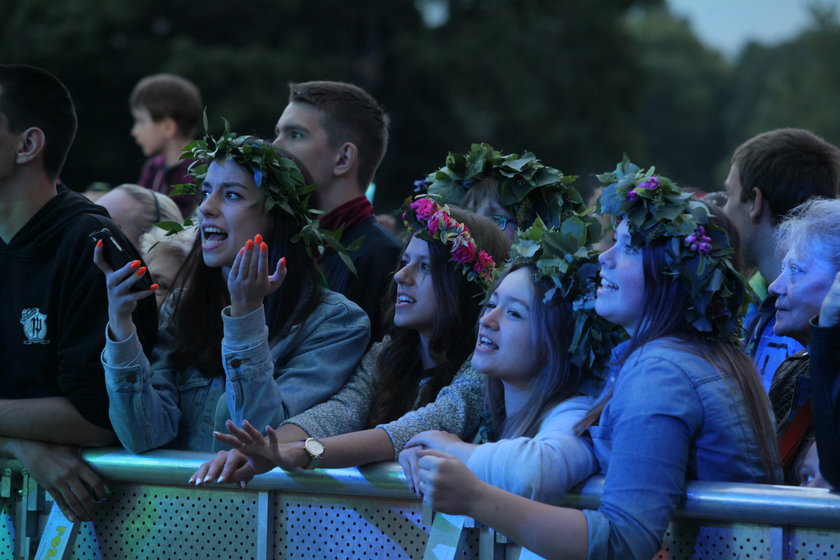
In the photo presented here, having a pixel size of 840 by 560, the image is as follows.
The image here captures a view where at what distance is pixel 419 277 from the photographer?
16.1 ft

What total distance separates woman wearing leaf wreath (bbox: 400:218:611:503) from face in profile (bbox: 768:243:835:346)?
64 centimetres

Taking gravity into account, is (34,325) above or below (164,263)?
below

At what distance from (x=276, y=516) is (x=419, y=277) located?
127 cm

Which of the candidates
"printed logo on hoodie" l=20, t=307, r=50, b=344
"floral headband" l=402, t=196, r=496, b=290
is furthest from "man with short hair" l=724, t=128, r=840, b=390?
"printed logo on hoodie" l=20, t=307, r=50, b=344

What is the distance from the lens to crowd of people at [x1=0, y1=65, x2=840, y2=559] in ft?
11.5

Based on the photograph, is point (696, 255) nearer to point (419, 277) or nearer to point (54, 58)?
point (419, 277)

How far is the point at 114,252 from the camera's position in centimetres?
454

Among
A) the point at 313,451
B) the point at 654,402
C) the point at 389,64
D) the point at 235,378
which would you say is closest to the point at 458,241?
the point at 235,378

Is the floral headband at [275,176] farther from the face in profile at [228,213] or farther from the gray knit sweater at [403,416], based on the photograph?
the gray knit sweater at [403,416]

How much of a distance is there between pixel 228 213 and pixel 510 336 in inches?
52.4

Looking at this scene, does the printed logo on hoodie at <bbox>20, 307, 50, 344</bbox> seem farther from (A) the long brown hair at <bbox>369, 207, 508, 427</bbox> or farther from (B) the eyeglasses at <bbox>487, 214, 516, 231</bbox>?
(B) the eyeglasses at <bbox>487, 214, 516, 231</bbox>

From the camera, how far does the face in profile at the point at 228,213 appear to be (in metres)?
4.81

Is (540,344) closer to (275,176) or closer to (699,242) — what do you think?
(699,242)

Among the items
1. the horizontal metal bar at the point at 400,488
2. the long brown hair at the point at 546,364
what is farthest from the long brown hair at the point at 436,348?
the horizontal metal bar at the point at 400,488
